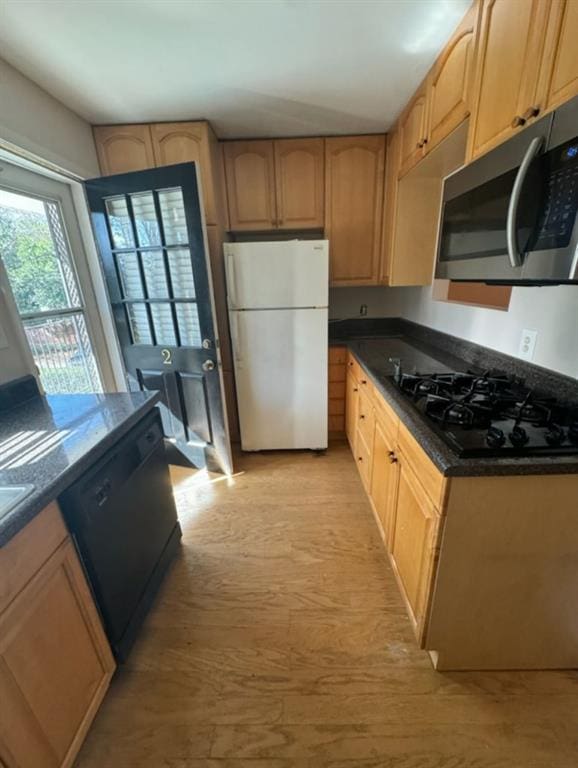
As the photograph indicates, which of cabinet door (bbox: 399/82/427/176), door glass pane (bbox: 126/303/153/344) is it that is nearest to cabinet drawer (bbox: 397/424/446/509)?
cabinet door (bbox: 399/82/427/176)

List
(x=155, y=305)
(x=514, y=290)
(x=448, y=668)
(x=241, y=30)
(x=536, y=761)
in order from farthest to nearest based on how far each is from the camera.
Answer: (x=155, y=305)
(x=514, y=290)
(x=241, y=30)
(x=448, y=668)
(x=536, y=761)

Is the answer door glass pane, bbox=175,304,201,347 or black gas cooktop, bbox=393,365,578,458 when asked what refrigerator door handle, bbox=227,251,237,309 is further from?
black gas cooktop, bbox=393,365,578,458

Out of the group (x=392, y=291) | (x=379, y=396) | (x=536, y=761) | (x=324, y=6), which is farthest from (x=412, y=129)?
(x=536, y=761)

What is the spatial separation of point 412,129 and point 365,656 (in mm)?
2647

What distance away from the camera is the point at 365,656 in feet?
3.97

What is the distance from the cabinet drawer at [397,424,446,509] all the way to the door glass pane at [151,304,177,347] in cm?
164

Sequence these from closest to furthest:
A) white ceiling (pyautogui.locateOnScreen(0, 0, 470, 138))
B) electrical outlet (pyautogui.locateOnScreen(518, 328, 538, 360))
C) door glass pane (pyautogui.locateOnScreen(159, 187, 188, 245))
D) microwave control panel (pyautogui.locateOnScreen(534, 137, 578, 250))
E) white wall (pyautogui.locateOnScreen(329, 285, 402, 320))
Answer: microwave control panel (pyautogui.locateOnScreen(534, 137, 578, 250)), white ceiling (pyautogui.locateOnScreen(0, 0, 470, 138)), electrical outlet (pyautogui.locateOnScreen(518, 328, 538, 360)), door glass pane (pyautogui.locateOnScreen(159, 187, 188, 245)), white wall (pyautogui.locateOnScreen(329, 285, 402, 320))

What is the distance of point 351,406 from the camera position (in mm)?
2445

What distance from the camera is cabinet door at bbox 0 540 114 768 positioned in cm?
74

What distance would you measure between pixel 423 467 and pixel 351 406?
1.39 meters

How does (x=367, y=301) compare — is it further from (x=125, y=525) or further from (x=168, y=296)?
(x=125, y=525)

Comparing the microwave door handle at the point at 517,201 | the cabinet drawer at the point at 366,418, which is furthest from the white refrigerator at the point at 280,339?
the microwave door handle at the point at 517,201

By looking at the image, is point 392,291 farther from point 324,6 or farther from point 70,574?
point 70,574

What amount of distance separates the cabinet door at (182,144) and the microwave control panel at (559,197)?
202 cm
